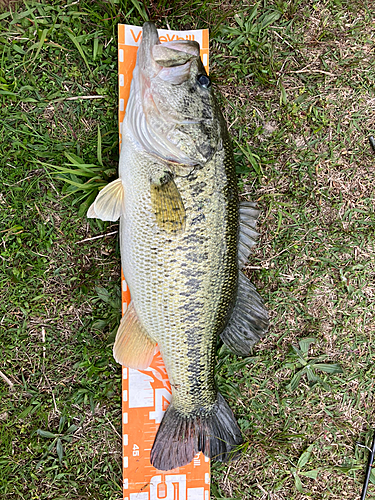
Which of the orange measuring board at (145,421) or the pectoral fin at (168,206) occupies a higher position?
the pectoral fin at (168,206)

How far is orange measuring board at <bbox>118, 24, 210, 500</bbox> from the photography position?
2426mm

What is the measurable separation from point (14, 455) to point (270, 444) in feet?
6.16

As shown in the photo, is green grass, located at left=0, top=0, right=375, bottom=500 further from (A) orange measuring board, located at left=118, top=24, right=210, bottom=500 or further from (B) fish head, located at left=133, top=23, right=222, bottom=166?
(B) fish head, located at left=133, top=23, right=222, bottom=166

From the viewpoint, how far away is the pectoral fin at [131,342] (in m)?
2.24

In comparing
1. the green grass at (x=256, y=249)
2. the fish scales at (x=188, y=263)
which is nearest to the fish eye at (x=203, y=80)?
the fish scales at (x=188, y=263)

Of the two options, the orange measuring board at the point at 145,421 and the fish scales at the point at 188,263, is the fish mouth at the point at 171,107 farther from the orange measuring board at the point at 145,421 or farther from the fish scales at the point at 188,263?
the orange measuring board at the point at 145,421

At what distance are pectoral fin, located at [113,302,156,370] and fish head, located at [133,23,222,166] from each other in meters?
1.03

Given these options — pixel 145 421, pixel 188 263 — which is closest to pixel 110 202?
pixel 188 263

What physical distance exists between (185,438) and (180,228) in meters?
1.43

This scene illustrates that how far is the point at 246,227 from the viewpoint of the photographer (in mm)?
2236

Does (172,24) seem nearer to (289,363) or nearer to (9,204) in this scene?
(9,204)

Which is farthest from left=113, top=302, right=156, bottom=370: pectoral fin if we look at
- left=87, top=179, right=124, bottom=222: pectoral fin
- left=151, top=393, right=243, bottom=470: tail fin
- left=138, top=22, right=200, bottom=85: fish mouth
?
left=138, top=22, right=200, bottom=85: fish mouth

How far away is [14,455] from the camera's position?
7.94 feet

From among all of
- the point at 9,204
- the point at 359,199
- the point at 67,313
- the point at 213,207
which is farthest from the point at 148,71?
the point at 359,199
